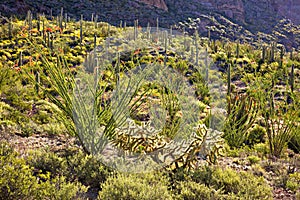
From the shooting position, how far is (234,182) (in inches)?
141

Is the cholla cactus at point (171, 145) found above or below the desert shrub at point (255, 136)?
above

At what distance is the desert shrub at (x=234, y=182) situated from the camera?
133 inches

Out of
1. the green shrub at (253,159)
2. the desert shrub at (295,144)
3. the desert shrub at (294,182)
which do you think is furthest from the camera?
the desert shrub at (295,144)

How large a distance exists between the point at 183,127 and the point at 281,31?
47.6m

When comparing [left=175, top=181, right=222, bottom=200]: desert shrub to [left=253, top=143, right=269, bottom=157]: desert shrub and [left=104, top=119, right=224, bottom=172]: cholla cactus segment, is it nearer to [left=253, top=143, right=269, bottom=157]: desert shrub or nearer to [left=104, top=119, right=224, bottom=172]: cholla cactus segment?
[left=104, top=119, right=224, bottom=172]: cholla cactus segment

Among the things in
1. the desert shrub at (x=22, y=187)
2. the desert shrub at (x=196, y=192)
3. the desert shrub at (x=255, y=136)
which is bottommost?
the desert shrub at (x=255, y=136)

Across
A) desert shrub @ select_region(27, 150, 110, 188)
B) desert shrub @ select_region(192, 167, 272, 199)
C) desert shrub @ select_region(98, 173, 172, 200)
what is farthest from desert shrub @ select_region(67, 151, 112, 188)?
desert shrub @ select_region(192, 167, 272, 199)

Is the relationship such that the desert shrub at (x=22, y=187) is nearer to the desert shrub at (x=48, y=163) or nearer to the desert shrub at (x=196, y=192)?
the desert shrub at (x=48, y=163)

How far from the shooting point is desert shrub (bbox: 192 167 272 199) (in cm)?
339

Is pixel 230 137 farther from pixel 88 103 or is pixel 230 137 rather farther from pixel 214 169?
pixel 88 103

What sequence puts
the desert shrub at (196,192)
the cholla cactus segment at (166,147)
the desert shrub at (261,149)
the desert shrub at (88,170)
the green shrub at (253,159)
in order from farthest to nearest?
the desert shrub at (261,149) < the green shrub at (253,159) < the cholla cactus segment at (166,147) < the desert shrub at (88,170) < the desert shrub at (196,192)

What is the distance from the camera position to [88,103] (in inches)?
169

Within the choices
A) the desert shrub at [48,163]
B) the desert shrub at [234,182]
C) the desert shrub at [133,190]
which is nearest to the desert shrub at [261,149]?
the desert shrub at [234,182]

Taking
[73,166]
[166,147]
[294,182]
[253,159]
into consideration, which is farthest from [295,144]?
[73,166]
